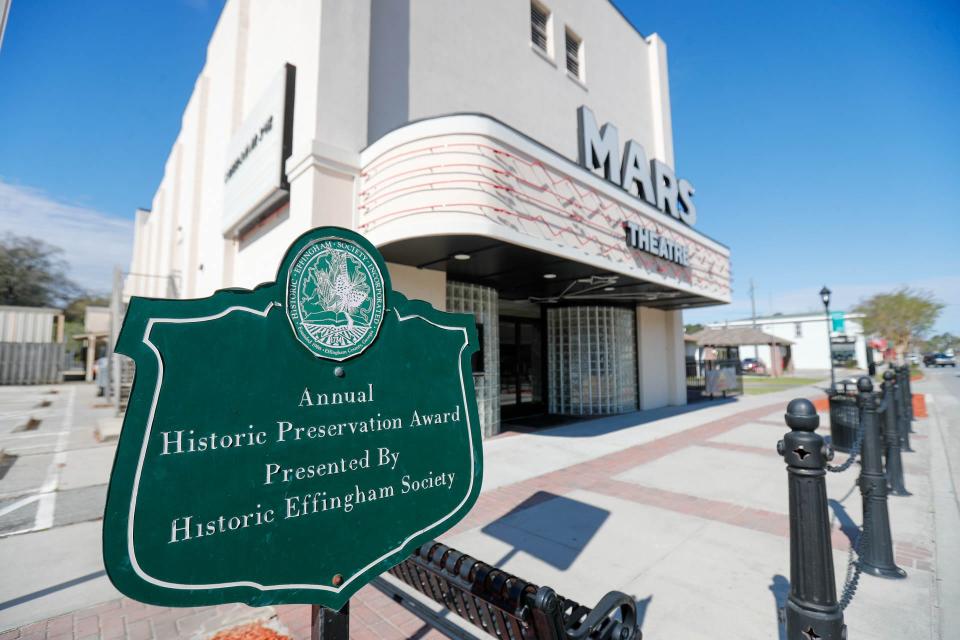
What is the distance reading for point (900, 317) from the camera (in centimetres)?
3928

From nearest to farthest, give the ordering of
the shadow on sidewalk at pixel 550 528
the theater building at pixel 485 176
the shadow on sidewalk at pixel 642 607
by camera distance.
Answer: the shadow on sidewalk at pixel 642 607 → the shadow on sidewalk at pixel 550 528 → the theater building at pixel 485 176

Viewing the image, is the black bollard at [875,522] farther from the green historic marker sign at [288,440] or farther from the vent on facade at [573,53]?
the vent on facade at [573,53]

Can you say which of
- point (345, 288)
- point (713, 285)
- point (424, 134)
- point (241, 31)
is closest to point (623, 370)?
point (713, 285)

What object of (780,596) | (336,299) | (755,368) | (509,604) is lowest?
(780,596)

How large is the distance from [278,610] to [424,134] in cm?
592

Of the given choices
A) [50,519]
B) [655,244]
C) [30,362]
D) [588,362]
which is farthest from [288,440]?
[30,362]

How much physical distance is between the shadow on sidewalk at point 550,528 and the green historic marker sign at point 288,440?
230 centimetres

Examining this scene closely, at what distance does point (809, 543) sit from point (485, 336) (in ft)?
26.4

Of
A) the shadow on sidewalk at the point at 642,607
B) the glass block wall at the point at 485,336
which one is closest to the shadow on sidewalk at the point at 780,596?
the shadow on sidewalk at the point at 642,607

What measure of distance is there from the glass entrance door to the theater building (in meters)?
0.07

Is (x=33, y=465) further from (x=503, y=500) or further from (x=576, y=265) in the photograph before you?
(x=576, y=265)

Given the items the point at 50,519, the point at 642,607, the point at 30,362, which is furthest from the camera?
the point at 30,362

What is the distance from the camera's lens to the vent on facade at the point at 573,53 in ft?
43.3

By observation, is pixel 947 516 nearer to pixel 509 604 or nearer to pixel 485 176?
pixel 509 604
